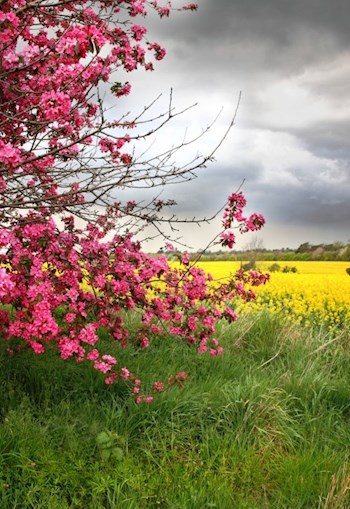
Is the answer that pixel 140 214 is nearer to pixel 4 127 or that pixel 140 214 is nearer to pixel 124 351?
pixel 4 127

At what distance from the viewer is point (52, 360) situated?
20.8 ft

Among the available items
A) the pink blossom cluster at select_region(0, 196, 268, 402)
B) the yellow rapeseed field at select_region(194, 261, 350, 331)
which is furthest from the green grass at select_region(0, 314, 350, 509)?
the yellow rapeseed field at select_region(194, 261, 350, 331)

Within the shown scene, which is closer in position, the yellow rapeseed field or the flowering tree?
the flowering tree

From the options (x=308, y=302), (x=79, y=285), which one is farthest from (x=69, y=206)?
(x=308, y=302)

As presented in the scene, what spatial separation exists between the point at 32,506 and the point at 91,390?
5.22ft

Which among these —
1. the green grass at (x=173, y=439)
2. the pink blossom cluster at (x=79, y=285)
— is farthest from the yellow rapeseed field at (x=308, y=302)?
the pink blossom cluster at (x=79, y=285)

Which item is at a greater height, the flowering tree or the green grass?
the flowering tree

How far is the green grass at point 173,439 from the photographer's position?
173 inches

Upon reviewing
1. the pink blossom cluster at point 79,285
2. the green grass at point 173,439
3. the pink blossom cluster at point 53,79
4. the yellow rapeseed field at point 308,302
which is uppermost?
the pink blossom cluster at point 53,79

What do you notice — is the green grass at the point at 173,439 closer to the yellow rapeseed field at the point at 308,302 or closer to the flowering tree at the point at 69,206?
the flowering tree at the point at 69,206

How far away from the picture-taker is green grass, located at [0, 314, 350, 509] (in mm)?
4383

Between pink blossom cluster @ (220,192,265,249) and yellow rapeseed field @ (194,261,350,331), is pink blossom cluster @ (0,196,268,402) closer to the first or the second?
pink blossom cluster @ (220,192,265,249)

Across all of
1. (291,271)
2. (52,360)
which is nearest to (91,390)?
(52,360)

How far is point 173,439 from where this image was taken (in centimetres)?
501
